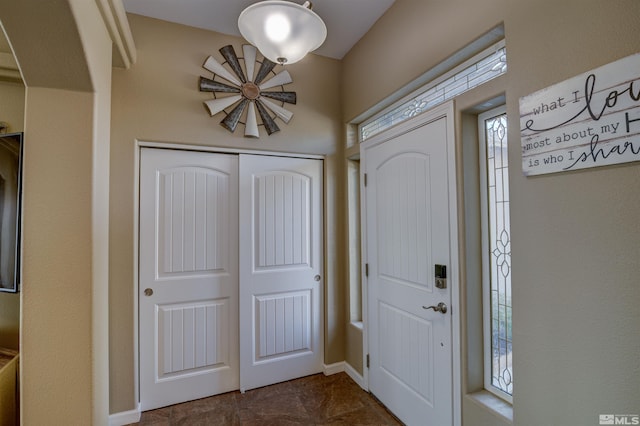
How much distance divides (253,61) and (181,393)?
269 centimetres

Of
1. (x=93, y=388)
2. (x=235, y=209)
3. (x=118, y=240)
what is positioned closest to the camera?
(x=93, y=388)

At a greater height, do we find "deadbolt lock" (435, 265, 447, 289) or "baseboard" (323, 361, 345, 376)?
"deadbolt lock" (435, 265, 447, 289)

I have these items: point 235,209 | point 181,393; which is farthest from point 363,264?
point 181,393

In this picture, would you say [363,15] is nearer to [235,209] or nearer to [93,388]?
[235,209]

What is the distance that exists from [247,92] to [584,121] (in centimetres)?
214

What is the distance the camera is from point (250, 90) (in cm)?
239

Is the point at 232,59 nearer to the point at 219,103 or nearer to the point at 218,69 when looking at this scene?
the point at 218,69

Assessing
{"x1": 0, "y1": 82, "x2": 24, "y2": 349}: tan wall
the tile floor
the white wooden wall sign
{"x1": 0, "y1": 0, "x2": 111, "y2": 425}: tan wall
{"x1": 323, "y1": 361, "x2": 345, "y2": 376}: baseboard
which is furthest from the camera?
{"x1": 323, "y1": 361, "x2": 345, "y2": 376}: baseboard

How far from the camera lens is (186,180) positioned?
88.9 inches

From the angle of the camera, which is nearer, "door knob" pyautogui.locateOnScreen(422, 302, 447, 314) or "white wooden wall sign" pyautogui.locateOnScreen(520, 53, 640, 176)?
"white wooden wall sign" pyautogui.locateOnScreen(520, 53, 640, 176)

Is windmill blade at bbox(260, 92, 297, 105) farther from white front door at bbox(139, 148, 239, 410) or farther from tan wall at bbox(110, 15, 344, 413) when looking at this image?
white front door at bbox(139, 148, 239, 410)

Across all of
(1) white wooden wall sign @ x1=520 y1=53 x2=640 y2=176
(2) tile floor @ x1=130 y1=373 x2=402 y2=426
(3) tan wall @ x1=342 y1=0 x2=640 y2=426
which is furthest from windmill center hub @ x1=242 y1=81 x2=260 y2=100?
Result: (2) tile floor @ x1=130 y1=373 x2=402 y2=426

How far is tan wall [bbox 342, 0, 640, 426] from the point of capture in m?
→ 0.97

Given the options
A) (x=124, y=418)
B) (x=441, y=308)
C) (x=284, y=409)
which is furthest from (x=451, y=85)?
(x=124, y=418)
